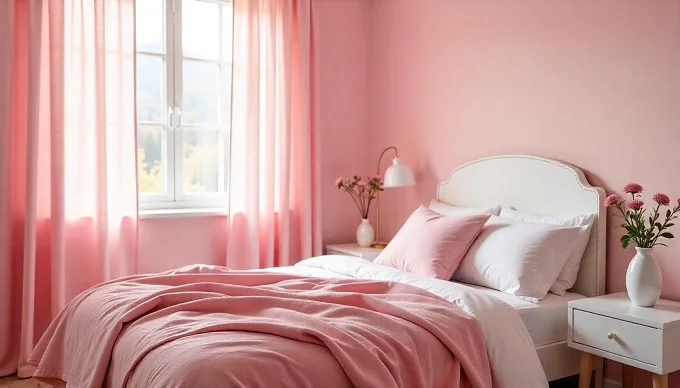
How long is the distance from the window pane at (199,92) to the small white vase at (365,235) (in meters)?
1.21

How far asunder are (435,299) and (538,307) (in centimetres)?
55

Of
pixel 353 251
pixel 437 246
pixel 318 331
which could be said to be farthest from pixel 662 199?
pixel 353 251

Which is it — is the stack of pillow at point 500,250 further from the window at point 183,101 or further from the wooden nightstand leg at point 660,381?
the window at point 183,101

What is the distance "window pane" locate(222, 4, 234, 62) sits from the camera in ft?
13.6

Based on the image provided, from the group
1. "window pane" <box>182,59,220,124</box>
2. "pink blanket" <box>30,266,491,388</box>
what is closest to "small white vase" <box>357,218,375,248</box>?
"window pane" <box>182,59,220,124</box>

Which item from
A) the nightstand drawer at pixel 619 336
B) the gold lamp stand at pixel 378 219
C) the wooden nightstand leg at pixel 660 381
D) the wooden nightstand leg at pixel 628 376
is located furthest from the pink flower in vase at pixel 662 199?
the gold lamp stand at pixel 378 219

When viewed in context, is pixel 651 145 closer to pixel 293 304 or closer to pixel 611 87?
pixel 611 87

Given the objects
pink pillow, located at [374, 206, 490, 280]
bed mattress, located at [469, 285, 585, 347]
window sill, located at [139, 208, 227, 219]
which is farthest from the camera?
window sill, located at [139, 208, 227, 219]

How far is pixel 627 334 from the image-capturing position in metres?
2.43

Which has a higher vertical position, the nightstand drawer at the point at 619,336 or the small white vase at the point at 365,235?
the small white vase at the point at 365,235

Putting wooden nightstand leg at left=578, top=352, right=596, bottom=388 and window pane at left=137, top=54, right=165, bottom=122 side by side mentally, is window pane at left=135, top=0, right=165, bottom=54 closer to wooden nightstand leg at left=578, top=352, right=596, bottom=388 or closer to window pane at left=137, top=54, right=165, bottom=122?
window pane at left=137, top=54, right=165, bottom=122

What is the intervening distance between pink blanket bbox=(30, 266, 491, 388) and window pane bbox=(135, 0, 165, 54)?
1.78m

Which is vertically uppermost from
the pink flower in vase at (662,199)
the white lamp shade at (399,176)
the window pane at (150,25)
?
the window pane at (150,25)

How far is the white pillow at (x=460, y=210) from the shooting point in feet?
11.2
